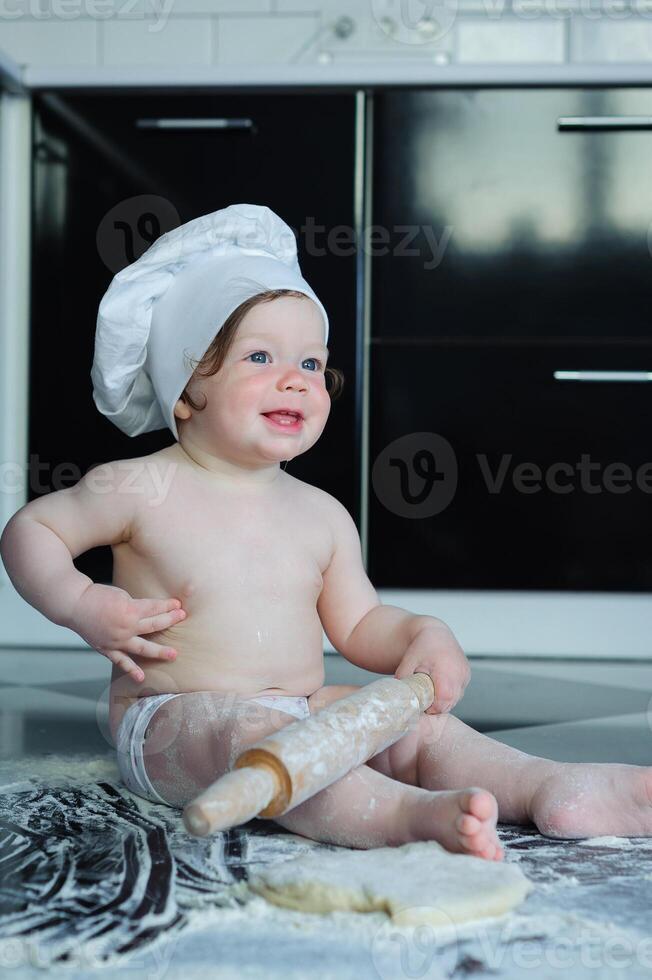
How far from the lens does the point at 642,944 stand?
650 millimetres

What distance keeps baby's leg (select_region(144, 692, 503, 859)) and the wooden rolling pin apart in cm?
3

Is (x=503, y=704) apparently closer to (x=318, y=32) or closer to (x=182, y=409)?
(x=182, y=409)

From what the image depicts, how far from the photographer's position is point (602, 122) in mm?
1855

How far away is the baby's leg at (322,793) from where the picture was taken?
2.48ft

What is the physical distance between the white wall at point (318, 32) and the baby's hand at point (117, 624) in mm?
1834

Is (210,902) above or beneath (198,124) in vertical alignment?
beneath

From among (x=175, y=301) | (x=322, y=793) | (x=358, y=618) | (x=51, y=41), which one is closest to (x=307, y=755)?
(x=322, y=793)

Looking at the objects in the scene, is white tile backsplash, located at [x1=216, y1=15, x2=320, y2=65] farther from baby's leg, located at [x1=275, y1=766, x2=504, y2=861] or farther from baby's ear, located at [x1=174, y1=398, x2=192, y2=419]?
baby's leg, located at [x1=275, y1=766, x2=504, y2=861]

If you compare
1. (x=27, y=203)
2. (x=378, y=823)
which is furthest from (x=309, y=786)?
(x=27, y=203)

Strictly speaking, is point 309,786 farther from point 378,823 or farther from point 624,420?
point 624,420

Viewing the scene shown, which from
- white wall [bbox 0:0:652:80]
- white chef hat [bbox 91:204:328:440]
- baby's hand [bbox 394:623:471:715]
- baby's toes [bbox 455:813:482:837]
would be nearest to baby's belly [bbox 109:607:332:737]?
baby's hand [bbox 394:623:471:715]

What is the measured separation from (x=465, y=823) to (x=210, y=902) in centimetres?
17

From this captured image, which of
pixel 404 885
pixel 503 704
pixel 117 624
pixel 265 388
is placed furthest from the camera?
pixel 503 704

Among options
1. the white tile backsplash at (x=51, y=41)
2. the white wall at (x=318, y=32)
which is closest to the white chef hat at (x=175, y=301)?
the white wall at (x=318, y=32)
